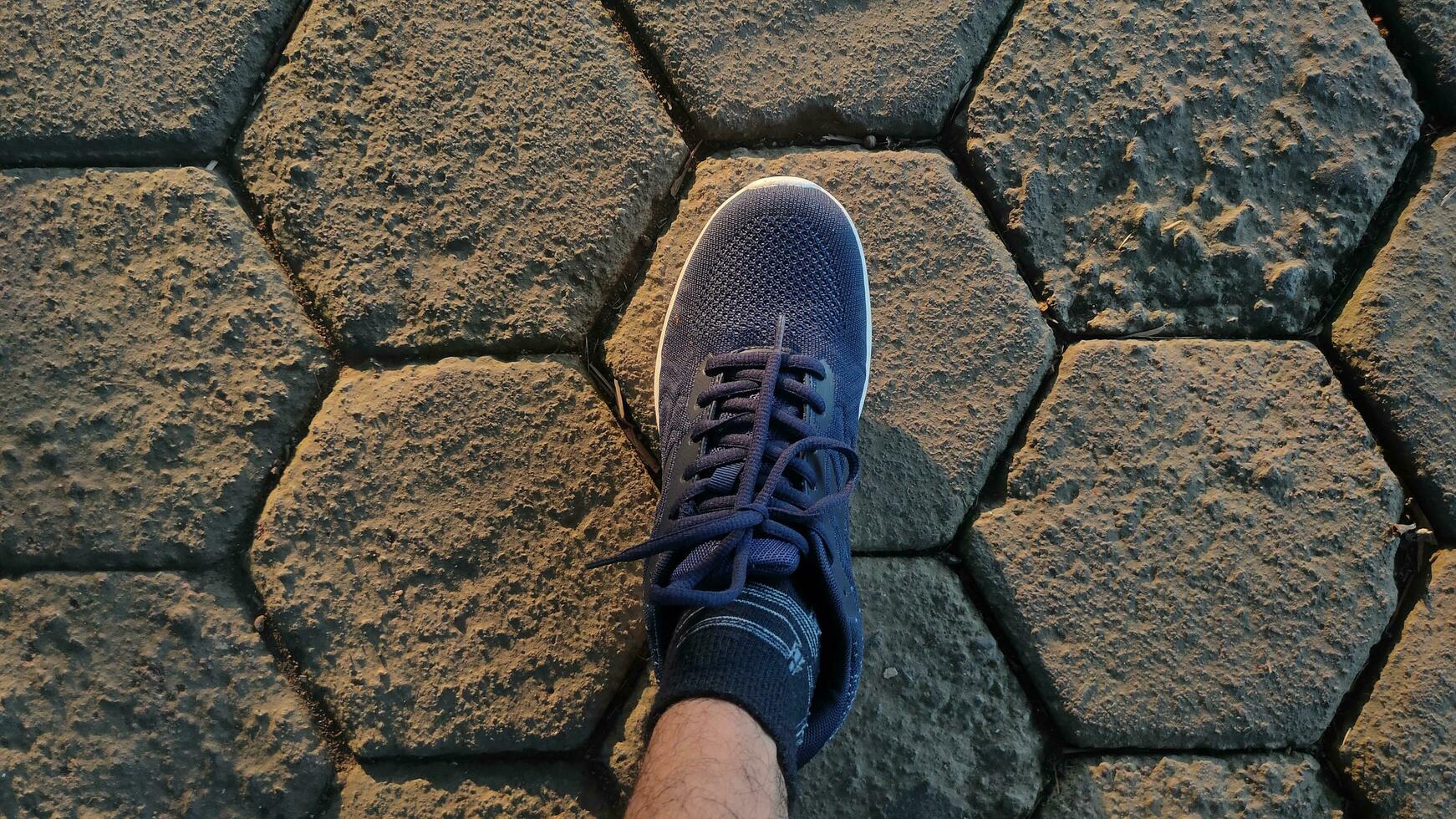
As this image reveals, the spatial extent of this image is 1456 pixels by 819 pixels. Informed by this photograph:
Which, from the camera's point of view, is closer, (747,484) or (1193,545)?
(747,484)

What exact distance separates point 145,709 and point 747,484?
2.62 ft

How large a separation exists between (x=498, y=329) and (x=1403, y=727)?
121cm

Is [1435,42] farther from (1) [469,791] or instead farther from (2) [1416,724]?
(1) [469,791]

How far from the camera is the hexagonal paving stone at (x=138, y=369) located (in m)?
1.06

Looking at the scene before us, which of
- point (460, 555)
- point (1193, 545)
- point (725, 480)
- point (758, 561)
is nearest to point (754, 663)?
point (758, 561)

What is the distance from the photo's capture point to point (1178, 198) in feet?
3.60

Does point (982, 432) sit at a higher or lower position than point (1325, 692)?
higher

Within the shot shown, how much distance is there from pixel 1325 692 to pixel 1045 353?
1.74ft

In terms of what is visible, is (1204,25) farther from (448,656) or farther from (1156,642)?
(448,656)

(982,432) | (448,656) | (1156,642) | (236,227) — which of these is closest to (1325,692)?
(1156,642)

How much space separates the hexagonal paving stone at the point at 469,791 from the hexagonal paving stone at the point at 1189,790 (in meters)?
0.58

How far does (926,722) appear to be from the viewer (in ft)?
3.39

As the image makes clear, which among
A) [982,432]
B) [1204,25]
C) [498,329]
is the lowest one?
[982,432]

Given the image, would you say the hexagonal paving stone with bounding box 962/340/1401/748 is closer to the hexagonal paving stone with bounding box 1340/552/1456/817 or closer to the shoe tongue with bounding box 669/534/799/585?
the hexagonal paving stone with bounding box 1340/552/1456/817
